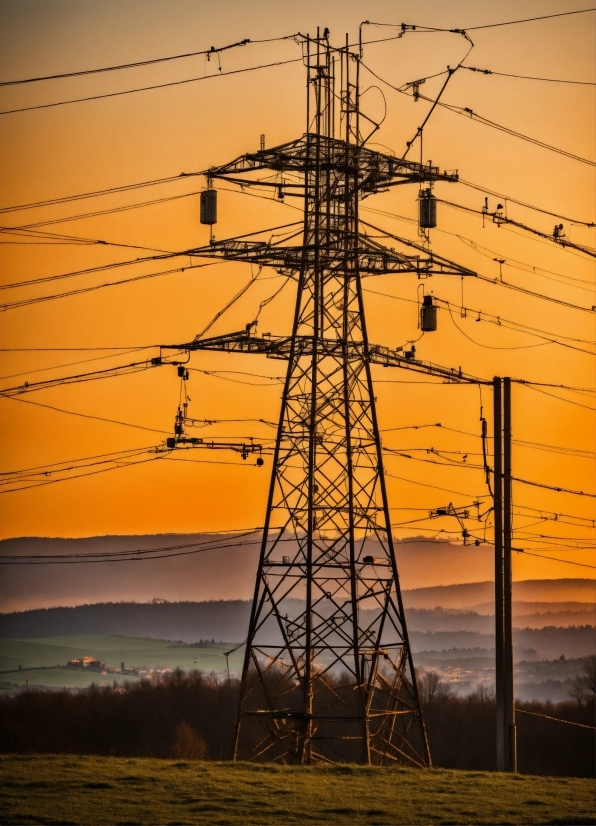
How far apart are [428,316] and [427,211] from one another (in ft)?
12.4

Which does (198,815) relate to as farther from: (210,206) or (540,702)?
(540,702)

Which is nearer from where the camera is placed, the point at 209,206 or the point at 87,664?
the point at 209,206

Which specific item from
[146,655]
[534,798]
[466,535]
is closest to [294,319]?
[466,535]

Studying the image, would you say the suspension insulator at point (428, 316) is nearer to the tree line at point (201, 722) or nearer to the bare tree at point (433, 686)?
Answer: the tree line at point (201, 722)

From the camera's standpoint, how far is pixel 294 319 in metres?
57.8

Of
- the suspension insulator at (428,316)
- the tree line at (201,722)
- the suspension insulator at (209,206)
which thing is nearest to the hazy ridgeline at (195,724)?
the tree line at (201,722)

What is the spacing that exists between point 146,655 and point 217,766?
414ft

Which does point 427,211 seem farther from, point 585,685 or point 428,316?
point 585,685

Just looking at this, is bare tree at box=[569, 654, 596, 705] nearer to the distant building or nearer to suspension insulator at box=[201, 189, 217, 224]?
the distant building

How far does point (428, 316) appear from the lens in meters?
59.7

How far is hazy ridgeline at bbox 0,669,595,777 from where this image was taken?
142m

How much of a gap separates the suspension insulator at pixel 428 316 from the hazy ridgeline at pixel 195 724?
78049 mm

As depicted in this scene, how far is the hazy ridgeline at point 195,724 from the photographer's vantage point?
467ft

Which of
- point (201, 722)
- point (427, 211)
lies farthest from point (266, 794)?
point (201, 722)
